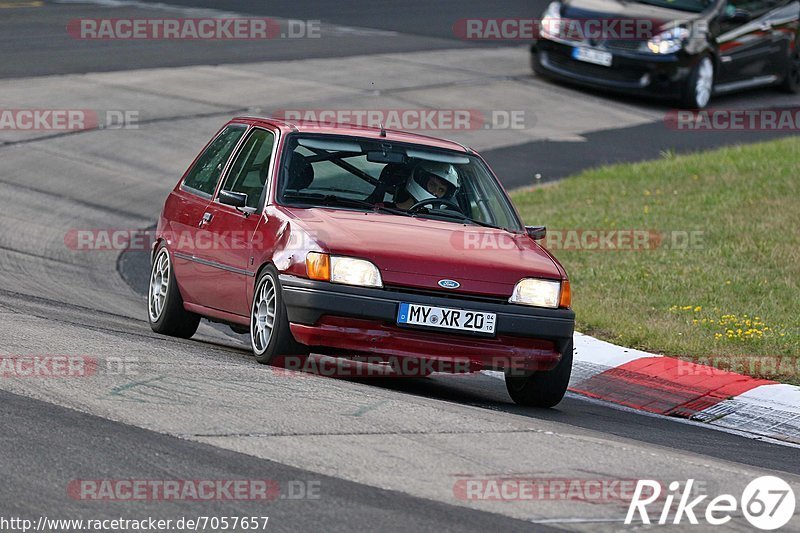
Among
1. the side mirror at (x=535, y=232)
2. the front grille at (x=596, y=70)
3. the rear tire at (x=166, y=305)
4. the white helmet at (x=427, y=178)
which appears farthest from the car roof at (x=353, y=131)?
the front grille at (x=596, y=70)

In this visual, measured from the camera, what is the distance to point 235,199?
8.76 metres

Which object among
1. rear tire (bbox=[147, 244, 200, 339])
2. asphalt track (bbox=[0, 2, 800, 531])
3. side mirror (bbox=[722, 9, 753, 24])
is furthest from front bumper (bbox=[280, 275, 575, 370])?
side mirror (bbox=[722, 9, 753, 24])

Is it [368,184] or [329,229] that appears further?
[368,184]

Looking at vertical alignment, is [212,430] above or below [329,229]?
below

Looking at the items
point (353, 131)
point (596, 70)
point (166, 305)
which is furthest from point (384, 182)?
point (596, 70)

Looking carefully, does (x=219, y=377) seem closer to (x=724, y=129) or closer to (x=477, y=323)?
(x=477, y=323)

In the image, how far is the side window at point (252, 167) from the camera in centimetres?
890

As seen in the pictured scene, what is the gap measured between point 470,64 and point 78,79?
275 inches

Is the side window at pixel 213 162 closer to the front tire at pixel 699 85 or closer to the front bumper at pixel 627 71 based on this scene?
the front bumper at pixel 627 71

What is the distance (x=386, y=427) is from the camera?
6.62 metres

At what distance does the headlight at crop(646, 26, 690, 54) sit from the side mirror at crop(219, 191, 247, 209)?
44.5 ft

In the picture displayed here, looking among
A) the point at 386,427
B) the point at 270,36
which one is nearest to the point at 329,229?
the point at 386,427

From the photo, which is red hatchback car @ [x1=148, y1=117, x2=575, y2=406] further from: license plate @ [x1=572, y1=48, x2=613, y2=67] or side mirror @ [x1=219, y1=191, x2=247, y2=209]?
license plate @ [x1=572, y1=48, x2=613, y2=67]

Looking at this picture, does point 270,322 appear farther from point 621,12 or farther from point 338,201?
point 621,12
